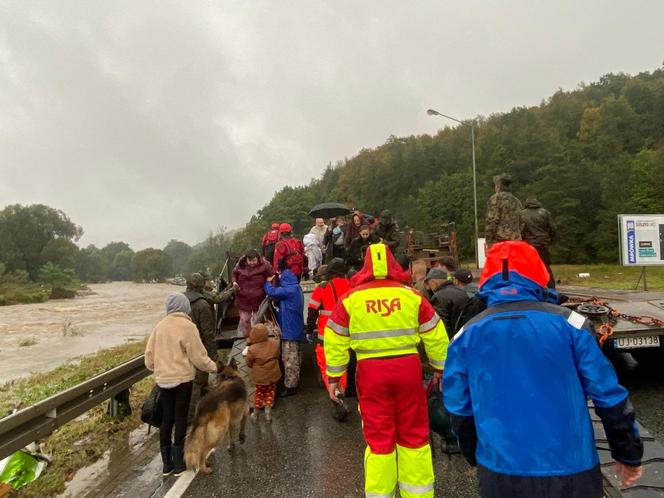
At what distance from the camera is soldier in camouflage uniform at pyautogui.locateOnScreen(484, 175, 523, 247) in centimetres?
593

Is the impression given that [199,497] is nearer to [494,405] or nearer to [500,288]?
[494,405]

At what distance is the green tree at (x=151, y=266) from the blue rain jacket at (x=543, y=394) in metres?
142

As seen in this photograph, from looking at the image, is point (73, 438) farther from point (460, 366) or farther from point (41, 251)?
point (41, 251)

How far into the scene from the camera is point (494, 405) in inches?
75.8

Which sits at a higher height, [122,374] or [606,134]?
[606,134]

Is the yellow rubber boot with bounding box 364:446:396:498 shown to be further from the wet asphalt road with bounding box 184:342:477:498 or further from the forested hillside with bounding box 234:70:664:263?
the forested hillside with bounding box 234:70:664:263

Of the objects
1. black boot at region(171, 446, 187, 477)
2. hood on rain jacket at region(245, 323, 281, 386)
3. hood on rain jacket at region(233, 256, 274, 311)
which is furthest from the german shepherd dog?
hood on rain jacket at region(233, 256, 274, 311)

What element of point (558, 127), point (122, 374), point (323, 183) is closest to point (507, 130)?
point (558, 127)

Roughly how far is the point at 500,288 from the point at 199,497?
3098 millimetres

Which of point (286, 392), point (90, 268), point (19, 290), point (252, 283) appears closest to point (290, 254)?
point (252, 283)

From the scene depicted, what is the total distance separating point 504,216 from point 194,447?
15.0 ft

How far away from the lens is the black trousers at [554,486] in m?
1.81

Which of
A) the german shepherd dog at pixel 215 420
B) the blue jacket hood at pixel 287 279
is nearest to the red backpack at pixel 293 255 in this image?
the blue jacket hood at pixel 287 279

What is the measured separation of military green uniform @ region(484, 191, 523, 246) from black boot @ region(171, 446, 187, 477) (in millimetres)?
4561
